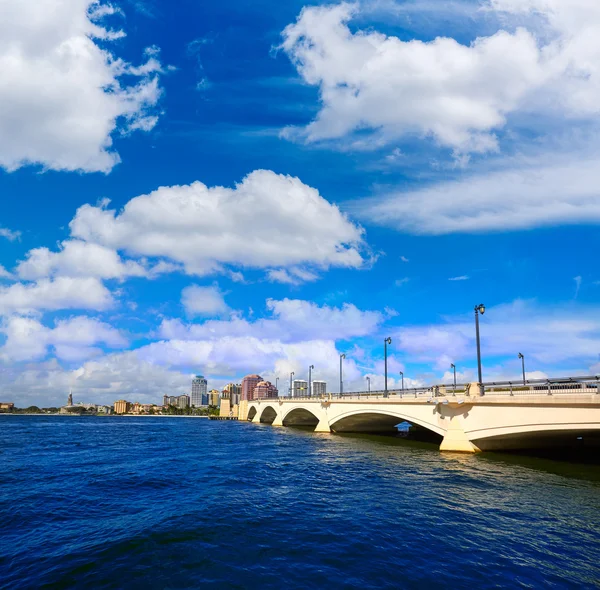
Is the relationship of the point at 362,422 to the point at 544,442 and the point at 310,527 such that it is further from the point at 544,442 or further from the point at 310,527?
the point at 310,527

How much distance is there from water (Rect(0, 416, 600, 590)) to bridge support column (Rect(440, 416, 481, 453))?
2.73m

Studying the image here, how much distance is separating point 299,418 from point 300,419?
1.35m

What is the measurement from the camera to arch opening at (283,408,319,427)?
3305 inches

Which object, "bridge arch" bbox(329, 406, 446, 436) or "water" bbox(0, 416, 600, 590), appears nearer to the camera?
"water" bbox(0, 416, 600, 590)

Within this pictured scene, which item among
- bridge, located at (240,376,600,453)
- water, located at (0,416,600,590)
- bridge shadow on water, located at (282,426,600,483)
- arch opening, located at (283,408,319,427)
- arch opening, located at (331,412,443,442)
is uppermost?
bridge, located at (240,376,600,453)

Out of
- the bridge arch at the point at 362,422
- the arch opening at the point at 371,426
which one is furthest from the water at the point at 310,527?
the arch opening at the point at 371,426

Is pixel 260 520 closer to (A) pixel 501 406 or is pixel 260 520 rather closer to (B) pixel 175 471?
(B) pixel 175 471

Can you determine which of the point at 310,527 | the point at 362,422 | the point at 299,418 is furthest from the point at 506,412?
the point at 299,418

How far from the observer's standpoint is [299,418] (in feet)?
298

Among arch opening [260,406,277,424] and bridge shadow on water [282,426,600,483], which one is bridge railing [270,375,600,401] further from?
arch opening [260,406,277,424]

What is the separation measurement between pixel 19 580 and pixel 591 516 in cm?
2007

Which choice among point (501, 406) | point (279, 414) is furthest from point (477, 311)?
point (279, 414)

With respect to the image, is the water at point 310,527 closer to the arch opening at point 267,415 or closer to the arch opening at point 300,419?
the arch opening at point 300,419

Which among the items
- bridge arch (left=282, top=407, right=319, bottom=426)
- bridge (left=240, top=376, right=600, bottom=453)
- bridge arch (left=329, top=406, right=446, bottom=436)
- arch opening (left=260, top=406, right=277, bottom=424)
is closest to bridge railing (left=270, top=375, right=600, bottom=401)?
bridge (left=240, top=376, right=600, bottom=453)
